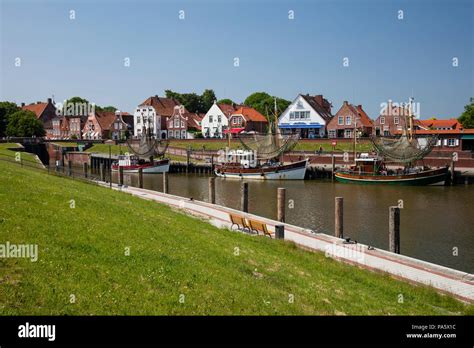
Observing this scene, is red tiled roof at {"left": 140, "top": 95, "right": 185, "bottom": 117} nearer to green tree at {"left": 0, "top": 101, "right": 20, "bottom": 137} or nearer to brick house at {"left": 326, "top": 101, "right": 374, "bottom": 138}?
green tree at {"left": 0, "top": 101, "right": 20, "bottom": 137}

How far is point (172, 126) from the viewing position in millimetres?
108125

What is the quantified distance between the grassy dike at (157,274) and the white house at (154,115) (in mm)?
93355

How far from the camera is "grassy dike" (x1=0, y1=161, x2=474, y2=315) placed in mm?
8945

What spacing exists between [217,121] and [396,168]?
5298 centimetres

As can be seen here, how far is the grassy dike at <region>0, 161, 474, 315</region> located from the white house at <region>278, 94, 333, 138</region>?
7531 centimetres

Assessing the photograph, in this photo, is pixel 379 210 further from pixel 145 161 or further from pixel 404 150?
pixel 145 161

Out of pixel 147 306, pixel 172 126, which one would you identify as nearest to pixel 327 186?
pixel 147 306

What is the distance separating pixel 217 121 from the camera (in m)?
102

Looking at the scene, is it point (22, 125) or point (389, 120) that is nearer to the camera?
point (389, 120)

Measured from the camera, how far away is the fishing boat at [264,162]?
57.6 meters

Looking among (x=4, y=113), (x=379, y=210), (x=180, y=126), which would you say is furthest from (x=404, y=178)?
(x=4, y=113)

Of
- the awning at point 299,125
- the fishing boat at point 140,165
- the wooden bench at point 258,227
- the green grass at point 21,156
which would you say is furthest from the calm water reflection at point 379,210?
the awning at point 299,125

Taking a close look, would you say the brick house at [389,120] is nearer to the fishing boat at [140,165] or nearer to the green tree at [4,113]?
the fishing boat at [140,165]
